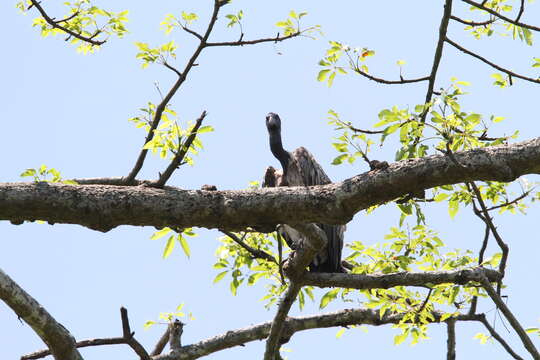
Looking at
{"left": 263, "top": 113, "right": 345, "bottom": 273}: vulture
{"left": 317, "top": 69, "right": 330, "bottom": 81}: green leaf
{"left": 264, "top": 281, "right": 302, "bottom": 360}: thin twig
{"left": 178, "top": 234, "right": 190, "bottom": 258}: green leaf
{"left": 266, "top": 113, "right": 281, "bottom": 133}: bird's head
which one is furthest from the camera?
{"left": 266, "top": 113, "right": 281, "bottom": 133}: bird's head

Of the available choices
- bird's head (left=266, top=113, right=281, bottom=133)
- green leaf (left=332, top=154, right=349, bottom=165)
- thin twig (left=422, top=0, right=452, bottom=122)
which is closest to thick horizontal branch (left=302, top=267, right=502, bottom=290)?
green leaf (left=332, top=154, right=349, bottom=165)

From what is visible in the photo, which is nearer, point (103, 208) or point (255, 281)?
point (103, 208)

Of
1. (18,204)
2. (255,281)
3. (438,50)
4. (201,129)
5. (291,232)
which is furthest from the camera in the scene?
(291,232)

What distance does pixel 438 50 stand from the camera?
19.0 feet

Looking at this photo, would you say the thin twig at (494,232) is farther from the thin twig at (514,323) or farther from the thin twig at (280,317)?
the thin twig at (280,317)

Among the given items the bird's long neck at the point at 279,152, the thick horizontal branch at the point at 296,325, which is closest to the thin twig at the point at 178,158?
the thick horizontal branch at the point at 296,325

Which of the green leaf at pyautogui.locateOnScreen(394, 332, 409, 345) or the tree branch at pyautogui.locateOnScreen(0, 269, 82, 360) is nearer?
the tree branch at pyautogui.locateOnScreen(0, 269, 82, 360)

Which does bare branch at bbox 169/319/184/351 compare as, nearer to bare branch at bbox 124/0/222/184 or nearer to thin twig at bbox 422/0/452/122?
bare branch at bbox 124/0/222/184

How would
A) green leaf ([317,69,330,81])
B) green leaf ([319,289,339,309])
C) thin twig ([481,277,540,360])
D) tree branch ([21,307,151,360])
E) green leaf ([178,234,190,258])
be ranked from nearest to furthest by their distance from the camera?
1. thin twig ([481,277,540,360])
2. tree branch ([21,307,151,360])
3. green leaf ([178,234,190,258])
4. green leaf ([317,69,330,81])
5. green leaf ([319,289,339,309])

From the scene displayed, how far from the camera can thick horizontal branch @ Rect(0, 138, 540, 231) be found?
4.62m

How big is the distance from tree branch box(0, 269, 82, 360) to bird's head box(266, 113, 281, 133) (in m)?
4.86

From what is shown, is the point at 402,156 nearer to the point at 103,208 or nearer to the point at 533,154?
the point at 533,154

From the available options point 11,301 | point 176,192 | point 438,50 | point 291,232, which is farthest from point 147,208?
point 291,232

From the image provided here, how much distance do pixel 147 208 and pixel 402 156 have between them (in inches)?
76.9
